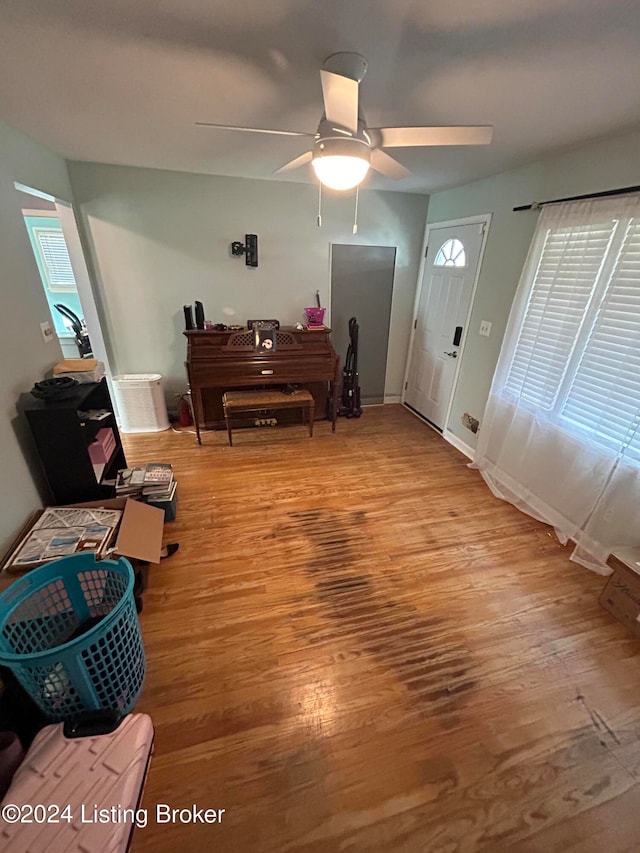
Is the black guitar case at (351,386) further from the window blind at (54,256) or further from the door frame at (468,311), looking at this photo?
the window blind at (54,256)

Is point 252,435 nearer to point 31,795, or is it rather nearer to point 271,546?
A: point 271,546

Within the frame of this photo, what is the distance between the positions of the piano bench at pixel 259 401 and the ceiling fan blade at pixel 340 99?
2.27 metres

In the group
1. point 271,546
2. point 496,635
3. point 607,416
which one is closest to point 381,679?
point 496,635

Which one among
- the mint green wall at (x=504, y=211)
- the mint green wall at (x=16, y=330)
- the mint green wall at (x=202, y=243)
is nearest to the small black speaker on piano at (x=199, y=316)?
the mint green wall at (x=202, y=243)

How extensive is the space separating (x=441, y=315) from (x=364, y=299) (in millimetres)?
875

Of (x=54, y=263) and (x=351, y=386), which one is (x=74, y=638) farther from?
(x=54, y=263)

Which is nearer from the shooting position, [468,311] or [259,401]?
[468,311]

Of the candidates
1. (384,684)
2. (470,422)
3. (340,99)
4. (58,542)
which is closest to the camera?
(340,99)

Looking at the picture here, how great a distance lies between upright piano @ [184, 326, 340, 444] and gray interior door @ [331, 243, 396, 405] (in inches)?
22.7

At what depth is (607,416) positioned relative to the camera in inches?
80.5

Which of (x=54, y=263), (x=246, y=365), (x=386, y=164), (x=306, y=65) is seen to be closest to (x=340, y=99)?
(x=306, y=65)

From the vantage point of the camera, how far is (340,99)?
1184mm

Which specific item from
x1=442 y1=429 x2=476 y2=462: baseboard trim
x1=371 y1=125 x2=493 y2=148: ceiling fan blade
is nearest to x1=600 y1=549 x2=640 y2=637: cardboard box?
x1=442 y1=429 x2=476 y2=462: baseboard trim

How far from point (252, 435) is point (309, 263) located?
1.91 m
